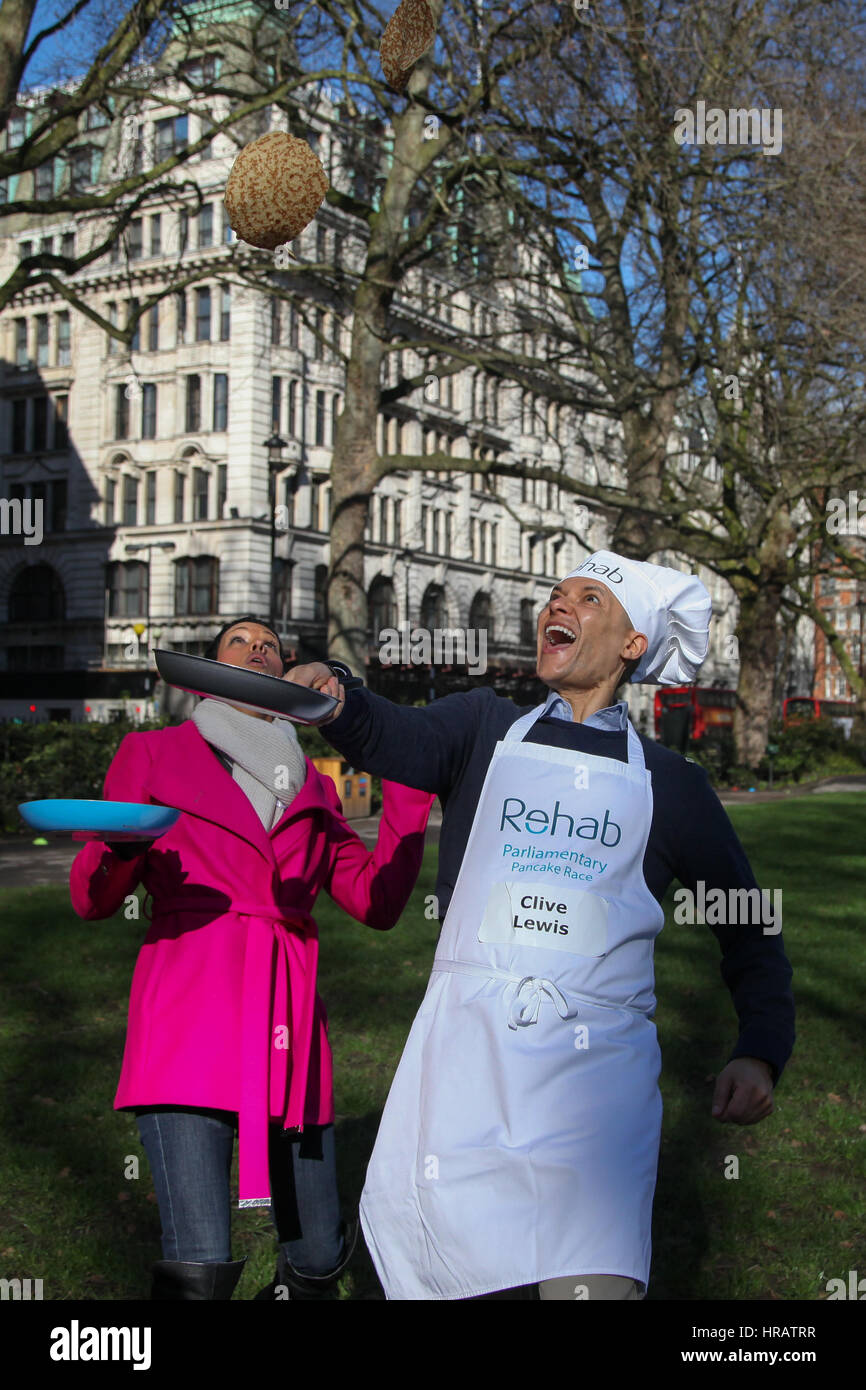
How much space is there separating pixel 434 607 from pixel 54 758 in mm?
40781

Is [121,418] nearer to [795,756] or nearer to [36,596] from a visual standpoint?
[36,596]

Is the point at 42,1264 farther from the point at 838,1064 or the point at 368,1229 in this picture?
the point at 838,1064

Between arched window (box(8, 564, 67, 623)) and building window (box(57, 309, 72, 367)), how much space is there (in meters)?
7.97

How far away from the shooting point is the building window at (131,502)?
51.2 m

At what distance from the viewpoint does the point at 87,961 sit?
8.70 metres

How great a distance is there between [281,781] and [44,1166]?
8.51 feet

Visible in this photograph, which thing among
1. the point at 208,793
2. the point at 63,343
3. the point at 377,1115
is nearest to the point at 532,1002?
the point at 208,793

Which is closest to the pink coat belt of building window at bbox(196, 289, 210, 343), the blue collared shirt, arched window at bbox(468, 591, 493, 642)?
the blue collared shirt

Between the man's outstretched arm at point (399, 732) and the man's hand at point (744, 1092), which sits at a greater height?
the man's outstretched arm at point (399, 732)

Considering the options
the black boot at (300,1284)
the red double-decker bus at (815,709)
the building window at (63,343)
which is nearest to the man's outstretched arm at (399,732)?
the black boot at (300,1284)

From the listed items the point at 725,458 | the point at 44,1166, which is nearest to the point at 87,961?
the point at 44,1166

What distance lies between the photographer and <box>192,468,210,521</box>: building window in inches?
1945

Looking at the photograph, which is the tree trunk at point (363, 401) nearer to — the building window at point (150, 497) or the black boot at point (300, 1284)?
the black boot at point (300, 1284)

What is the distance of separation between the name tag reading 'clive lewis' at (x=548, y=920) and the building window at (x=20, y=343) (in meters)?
54.9
